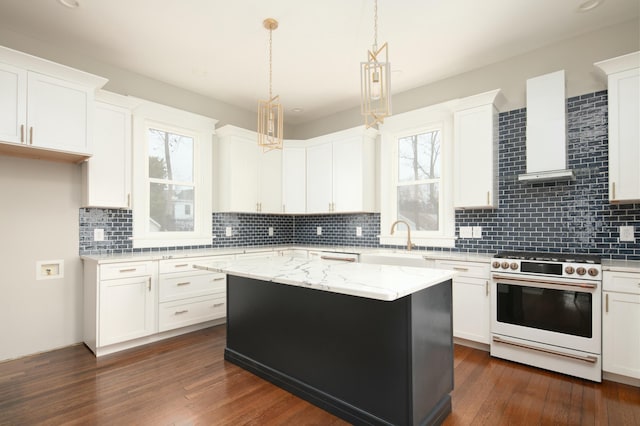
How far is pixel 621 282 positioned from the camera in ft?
7.99

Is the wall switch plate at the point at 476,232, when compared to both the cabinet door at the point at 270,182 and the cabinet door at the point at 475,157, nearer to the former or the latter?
the cabinet door at the point at 475,157

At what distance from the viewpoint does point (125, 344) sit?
3209 mm

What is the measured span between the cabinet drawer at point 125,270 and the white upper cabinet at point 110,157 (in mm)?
662

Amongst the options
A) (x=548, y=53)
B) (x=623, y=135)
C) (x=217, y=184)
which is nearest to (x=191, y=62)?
(x=217, y=184)

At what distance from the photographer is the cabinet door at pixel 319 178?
15.6 ft

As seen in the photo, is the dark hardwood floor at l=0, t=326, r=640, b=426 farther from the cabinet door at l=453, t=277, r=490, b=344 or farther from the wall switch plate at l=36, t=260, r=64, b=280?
the wall switch plate at l=36, t=260, r=64, b=280

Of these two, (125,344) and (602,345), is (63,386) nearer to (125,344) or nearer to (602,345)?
(125,344)

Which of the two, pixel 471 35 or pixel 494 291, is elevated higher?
pixel 471 35

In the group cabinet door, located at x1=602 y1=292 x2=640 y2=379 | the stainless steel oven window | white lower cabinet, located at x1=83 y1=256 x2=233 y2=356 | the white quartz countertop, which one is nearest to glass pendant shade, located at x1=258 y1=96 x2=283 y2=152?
the white quartz countertop

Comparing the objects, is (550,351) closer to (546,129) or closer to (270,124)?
(546,129)

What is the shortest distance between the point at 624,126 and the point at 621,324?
1560mm

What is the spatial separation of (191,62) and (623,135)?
4.10 m

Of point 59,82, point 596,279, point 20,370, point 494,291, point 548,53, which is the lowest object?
point 20,370

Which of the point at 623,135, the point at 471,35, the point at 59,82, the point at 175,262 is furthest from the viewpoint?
the point at 175,262
